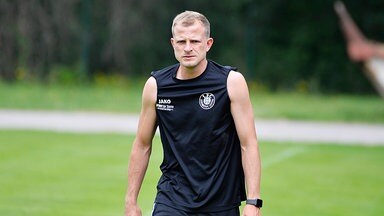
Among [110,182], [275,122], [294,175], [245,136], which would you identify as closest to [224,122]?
[245,136]

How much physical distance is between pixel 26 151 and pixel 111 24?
13496mm

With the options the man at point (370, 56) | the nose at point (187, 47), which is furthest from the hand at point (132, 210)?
the man at point (370, 56)

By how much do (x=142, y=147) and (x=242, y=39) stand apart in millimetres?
20589

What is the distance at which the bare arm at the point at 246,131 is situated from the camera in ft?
17.7

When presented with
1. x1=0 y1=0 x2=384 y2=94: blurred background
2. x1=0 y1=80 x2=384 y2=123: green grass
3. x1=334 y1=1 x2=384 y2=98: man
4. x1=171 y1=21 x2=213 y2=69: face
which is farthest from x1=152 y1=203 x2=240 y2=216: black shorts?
x1=0 y1=0 x2=384 y2=94: blurred background

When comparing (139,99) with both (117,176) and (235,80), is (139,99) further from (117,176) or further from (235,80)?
(235,80)

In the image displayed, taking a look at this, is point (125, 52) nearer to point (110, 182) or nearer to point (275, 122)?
point (275, 122)

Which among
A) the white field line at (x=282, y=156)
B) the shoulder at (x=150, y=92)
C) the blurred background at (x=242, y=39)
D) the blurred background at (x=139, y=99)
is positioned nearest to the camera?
the shoulder at (x=150, y=92)

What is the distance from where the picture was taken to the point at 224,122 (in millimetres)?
5477

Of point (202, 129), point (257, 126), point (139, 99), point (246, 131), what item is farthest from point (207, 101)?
point (139, 99)

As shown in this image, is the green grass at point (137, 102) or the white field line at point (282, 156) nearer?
the white field line at point (282, 156)

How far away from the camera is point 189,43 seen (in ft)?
17.5

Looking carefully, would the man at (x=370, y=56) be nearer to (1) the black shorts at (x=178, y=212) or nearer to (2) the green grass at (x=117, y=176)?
(2) the green grass at (x=117, y=176)

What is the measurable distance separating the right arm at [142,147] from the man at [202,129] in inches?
0.5
